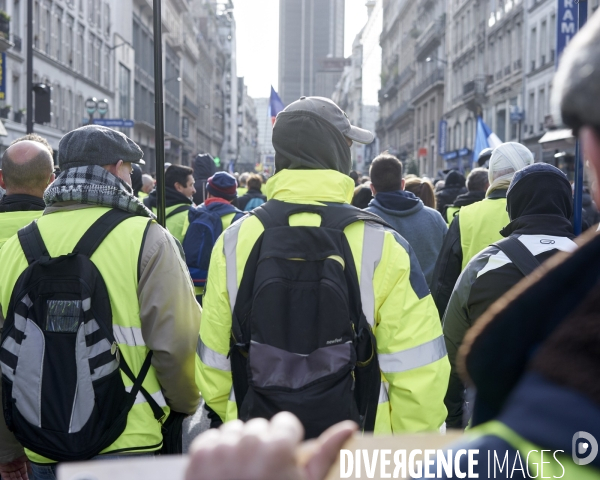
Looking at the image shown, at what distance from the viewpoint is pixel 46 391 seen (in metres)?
3.25

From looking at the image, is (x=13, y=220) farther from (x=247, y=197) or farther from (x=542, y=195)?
(x=247, y=197)

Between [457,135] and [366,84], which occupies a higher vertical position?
[366,84]

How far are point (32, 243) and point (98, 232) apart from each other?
278 mm

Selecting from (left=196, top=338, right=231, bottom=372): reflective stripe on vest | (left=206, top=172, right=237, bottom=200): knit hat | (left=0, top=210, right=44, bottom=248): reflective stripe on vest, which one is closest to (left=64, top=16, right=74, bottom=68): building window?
(left=206, top=172, right=237, bottom=200): knit hat

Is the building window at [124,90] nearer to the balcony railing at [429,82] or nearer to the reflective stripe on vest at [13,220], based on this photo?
the balcony railing at [429,82]

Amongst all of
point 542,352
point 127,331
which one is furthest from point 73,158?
point 542,352

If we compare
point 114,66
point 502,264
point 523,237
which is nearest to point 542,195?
point 523,237

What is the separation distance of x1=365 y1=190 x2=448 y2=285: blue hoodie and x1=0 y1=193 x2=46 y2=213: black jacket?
2.73 metres

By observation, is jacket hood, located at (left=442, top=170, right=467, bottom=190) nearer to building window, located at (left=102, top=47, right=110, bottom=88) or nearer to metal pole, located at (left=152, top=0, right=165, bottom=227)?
metal pole, located at (left=152, top=0, right=165, bottom=227)

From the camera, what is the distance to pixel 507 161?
6051mm

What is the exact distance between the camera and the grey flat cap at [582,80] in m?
0.93

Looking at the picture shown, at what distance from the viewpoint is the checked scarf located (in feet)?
11.5

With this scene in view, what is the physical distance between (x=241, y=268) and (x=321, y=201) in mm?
382

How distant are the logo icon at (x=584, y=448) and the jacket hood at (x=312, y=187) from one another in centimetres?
224
